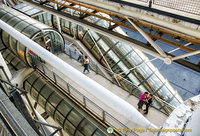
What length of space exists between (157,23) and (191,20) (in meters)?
0.72

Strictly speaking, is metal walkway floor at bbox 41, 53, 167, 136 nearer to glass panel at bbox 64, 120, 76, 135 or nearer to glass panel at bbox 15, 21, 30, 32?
glass panel at bbox 64, 120, 76, 135

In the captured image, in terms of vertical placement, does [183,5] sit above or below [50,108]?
above

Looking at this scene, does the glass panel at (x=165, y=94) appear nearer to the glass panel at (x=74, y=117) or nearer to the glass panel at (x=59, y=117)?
the glass panel at (x=74, y=117)

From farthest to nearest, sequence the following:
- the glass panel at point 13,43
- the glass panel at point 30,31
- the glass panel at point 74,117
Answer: the glass panel at point 13,43
the glass panel at point 30,31
the glass panel at point 74,117

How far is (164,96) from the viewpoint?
34.1 feet

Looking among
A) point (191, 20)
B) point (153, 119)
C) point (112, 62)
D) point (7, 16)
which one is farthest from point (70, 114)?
point (7, 16)

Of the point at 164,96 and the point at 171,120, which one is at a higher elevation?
the point at 171,120

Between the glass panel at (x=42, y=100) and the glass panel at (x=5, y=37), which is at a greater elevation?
→ the glass panel at (x=5, y=37)

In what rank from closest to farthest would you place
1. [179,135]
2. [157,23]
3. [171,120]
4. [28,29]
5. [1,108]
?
[1,108] → [179,135] → [171,120] → [157,23] → [28,29]

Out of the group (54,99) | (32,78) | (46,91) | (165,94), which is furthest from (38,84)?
(165,94)

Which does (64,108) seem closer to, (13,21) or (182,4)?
(182,4)

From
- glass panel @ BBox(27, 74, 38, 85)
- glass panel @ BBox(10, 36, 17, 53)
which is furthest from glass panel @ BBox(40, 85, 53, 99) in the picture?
glass panel @ BBox(10, 36, 17, 53)

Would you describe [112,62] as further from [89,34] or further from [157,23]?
[157,23]

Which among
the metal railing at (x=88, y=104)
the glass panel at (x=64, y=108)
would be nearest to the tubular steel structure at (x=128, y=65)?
the metal railing at (x=88, y=104)
